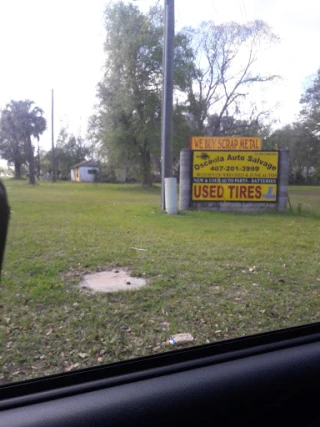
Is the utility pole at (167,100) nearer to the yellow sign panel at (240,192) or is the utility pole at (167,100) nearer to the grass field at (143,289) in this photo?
the yellow sign panel at (240,192)

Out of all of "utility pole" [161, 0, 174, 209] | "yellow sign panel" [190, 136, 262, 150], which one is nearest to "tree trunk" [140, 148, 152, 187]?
"utility pole" [161, 0, 174, 209]

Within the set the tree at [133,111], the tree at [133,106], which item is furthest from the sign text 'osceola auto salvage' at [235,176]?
the tree at [133,106]

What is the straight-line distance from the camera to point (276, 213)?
11.9m

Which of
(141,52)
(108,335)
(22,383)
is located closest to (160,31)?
(141,52)

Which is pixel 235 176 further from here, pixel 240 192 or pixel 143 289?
pixel 143 289

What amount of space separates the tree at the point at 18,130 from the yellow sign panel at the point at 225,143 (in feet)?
23.1

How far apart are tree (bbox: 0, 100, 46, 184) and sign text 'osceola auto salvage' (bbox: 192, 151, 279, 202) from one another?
276 inches

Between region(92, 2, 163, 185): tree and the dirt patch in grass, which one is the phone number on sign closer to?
region(92, 2, 163, 185): tree

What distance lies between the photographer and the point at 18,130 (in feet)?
15.2

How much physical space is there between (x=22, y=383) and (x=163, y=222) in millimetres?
8071

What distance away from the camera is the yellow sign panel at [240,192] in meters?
12.0

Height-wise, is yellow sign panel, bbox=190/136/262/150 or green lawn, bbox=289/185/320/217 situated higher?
yellow sign panel, bbox=190/136/262/150

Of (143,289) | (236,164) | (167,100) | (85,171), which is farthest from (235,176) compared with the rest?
(85,171)

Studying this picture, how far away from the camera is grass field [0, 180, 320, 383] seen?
3129 mm
